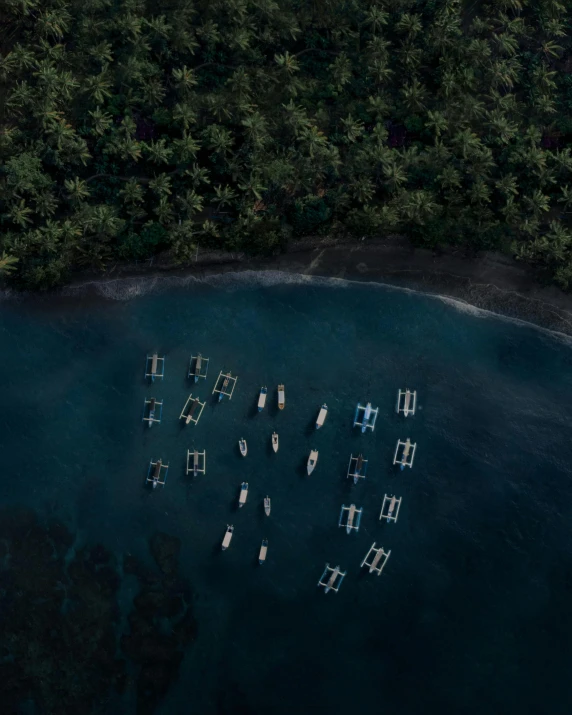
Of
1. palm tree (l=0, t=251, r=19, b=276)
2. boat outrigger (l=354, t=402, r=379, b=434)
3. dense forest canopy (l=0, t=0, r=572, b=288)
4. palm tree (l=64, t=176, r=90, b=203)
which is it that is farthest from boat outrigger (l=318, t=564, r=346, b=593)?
palm tree (l=64, t=176, r=90, b=203)

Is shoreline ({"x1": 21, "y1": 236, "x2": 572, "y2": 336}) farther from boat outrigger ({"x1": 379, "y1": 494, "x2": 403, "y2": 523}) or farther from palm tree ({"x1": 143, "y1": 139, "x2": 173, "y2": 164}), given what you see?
boat outrigger ({"x1": 379, "y1": 494, "x2": 403, "y2": 523})

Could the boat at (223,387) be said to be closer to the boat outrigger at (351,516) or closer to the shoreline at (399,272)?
the shoreline at (399,272)

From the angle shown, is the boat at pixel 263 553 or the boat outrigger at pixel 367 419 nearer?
the boat at pixel 263 553

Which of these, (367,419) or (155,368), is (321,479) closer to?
(367,419)

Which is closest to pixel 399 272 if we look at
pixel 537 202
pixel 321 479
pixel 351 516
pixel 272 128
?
pixel 537 202

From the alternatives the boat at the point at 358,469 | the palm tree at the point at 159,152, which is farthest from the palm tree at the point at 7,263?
the boat at the point at 358,469

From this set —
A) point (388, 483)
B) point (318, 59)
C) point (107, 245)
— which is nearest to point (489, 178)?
point (318, 59)

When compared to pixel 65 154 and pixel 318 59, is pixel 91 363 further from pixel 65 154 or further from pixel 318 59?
pixel 318 59
